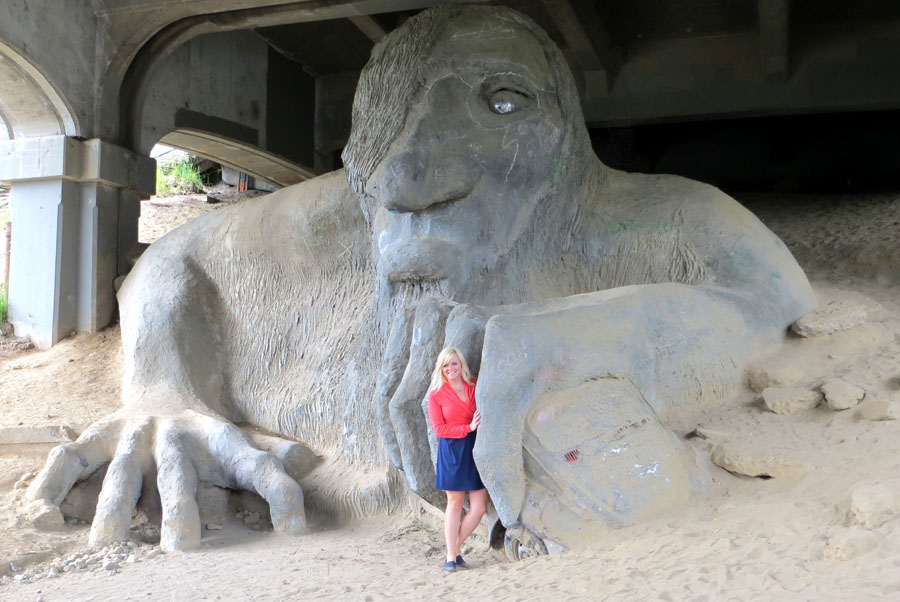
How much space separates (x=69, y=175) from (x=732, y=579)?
3.44 metres

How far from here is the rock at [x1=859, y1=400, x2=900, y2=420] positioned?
2082mm

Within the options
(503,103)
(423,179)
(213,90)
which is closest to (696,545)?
(423,179)

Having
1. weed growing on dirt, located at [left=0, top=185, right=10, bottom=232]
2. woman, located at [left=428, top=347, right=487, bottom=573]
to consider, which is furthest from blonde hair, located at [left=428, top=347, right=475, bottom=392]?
weed growing on dirt, located at [left=0, top=185, right=10, bottom=232]

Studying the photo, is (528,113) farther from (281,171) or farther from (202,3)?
(281,171)

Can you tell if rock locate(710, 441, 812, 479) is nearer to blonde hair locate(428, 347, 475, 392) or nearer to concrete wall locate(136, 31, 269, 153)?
blonde hair locate(428, 347, 475, 392)

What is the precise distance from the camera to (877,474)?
181cm

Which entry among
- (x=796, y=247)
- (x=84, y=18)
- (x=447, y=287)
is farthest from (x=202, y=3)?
(x=796, y=247)

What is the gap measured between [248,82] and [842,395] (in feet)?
14.7

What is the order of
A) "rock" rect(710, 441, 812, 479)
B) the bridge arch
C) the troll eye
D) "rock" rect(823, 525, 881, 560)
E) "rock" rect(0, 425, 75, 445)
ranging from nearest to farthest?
"rock" rect(823, 525, 881, 560) → "rock" rect(710, 441, 812, 479) → the troll eye → "rock" rect(0, 425, 75, 445) → the bridge arch

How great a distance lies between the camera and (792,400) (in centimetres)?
222

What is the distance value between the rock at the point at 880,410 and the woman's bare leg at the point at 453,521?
0.95 m

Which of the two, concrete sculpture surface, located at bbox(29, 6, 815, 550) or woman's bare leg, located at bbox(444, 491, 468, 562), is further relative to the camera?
woman's bare leg, located at bbox(444, 491, 468, 562)

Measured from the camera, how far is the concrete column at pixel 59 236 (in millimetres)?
4012

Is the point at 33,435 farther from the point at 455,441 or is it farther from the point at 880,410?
the point at 880,410
